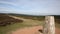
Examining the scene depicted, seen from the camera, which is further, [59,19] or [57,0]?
[59,19]

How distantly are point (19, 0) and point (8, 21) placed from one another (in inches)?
10.7

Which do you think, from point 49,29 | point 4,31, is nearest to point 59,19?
point 49,29

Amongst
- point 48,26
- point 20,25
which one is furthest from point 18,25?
point 48,26

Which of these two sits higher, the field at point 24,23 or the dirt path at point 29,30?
the field at point 24,23

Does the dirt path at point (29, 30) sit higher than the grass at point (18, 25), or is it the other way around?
the grass at point (18, 25)

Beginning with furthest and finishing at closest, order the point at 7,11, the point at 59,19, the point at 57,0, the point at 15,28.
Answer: the point at 59,19 → the point at 15,28 → the point at 57,0 → the point at 7,11

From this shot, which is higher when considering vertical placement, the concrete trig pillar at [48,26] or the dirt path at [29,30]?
the concrete trig pillar at [48,26]

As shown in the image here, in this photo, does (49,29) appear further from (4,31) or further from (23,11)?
(4,31)

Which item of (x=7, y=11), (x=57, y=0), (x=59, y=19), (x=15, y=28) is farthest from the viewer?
(x=59, y=19)

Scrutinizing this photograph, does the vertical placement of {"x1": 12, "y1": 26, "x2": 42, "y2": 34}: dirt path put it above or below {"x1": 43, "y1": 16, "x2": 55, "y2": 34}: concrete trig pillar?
below

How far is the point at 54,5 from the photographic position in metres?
0.89

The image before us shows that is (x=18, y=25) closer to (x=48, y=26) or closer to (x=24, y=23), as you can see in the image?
(x=24, y=23)

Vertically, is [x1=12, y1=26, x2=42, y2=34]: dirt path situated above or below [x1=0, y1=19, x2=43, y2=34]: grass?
below

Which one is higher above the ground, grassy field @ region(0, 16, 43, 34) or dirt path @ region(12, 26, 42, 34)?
grassy field @ region(0, 16, 43, 34)
